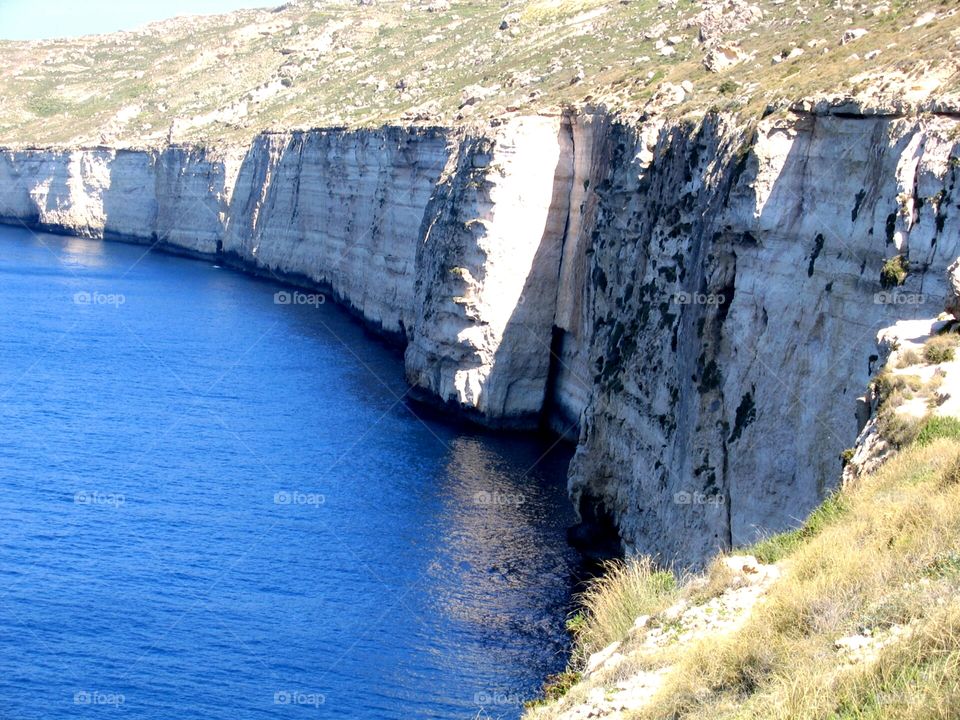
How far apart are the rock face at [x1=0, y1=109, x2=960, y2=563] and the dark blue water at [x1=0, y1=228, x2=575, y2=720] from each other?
364cm

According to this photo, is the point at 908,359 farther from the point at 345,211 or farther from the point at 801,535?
the point at 345,211

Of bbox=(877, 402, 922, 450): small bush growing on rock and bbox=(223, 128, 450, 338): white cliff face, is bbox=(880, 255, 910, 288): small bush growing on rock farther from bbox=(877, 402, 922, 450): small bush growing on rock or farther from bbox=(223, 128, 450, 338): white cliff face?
bbox=(223, 128, 450, 338): white cliff face

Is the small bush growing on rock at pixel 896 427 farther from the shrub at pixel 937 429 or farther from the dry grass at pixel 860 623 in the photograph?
the dry grass at pixel 860 623

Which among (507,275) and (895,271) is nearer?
(895,271)

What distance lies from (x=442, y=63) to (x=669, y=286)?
66.6 metres

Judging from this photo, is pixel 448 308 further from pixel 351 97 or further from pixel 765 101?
pixel 351 97

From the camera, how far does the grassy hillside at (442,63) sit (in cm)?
3516

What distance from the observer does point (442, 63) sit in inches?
3782

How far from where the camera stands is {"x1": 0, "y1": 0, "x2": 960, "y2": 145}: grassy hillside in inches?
1384

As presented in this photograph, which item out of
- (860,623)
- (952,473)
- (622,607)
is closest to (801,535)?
(952,473)

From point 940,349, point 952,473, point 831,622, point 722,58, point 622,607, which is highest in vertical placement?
point 722,58

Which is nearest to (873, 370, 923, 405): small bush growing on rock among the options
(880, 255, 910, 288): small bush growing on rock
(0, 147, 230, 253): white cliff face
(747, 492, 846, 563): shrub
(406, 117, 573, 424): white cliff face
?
(747, 492, 846, 563): shrub

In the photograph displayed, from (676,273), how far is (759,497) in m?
8.93

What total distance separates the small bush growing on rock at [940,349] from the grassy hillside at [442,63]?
9134mm
